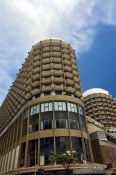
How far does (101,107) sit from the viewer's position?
410 feet

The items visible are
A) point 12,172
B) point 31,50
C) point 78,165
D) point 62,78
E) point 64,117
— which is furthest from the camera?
point 31,50

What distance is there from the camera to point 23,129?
69125mm

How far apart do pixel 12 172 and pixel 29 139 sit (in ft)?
29.4

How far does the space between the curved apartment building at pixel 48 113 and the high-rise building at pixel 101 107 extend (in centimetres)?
4493

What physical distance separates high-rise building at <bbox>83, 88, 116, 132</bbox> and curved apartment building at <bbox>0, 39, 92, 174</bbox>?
147 ft

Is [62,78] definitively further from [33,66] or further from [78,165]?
[78,165]

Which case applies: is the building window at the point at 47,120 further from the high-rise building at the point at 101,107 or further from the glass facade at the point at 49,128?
the high-rise building at the point at 101,107

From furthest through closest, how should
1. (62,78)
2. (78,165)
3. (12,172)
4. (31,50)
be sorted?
(31,50) < (62,78) < (12,172) < (78,165)

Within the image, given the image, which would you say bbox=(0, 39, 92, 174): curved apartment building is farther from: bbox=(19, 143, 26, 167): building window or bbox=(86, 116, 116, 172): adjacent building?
bbox=(86, 116, 116, 172): adjacent building

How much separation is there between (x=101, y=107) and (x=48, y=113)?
64285 millimetres

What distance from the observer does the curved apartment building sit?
6047 cm

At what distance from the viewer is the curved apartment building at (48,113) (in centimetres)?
6047

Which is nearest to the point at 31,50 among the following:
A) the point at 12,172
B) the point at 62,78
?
the point at 62,78

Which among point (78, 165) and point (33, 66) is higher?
point (33, 66)
